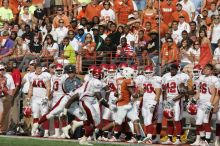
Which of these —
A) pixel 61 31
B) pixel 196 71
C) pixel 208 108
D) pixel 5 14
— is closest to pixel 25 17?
pixel 5 14

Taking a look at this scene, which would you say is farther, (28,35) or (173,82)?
(28,35)

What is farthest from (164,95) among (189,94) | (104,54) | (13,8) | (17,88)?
(13,8)

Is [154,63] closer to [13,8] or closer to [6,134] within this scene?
[6,134]

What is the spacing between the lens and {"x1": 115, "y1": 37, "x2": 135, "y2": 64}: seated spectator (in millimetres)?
20891

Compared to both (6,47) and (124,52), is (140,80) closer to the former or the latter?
(124,52)

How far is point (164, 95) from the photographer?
1909 cm

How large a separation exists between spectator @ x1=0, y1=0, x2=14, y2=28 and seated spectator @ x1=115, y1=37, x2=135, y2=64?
452cm

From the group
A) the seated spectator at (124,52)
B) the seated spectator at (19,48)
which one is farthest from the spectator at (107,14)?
the seated spectator at (19,48)

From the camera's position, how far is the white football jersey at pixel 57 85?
19.8 m

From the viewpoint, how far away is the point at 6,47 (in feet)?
75.0

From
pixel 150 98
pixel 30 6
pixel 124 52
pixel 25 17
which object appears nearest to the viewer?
pixel 150 98

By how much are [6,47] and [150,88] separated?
5.36 metres

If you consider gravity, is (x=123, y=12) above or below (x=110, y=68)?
above

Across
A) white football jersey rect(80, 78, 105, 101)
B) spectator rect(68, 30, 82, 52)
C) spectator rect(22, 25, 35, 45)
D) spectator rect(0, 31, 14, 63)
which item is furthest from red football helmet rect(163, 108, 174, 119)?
spectator rect(22, 25, 35, 45)
